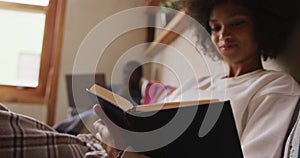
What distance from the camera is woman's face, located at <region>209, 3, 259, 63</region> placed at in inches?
33.1

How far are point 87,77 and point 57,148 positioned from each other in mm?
1296

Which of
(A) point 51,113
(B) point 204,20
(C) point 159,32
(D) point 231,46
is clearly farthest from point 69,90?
(D) point 231,46

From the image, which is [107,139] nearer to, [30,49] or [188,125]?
[188,125]

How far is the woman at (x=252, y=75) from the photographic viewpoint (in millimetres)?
654

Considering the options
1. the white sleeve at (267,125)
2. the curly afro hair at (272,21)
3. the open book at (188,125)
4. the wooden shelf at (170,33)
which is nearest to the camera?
the open book at (188,125)

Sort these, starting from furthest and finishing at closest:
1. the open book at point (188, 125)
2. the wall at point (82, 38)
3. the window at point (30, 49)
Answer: the window at point (30, 49)
the wall at point (82, 38)
the open book at point (188, 125)

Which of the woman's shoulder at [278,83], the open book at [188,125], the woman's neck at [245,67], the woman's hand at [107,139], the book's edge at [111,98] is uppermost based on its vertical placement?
the woman's neck at [245,67]

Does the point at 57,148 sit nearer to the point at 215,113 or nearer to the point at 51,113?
the point at 215,113

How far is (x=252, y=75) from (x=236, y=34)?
103 mm

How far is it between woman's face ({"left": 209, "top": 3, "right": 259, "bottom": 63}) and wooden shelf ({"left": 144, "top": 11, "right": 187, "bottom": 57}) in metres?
0.47

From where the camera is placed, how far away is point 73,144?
0.71 m

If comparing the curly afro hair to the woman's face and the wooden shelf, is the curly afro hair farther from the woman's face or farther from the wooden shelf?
the wooden shelf

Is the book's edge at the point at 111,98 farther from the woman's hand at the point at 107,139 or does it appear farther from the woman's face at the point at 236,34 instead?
the woman's face at the point at 236,34

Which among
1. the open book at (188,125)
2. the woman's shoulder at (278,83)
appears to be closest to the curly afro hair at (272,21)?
the woman's shoulder at (278,83)
